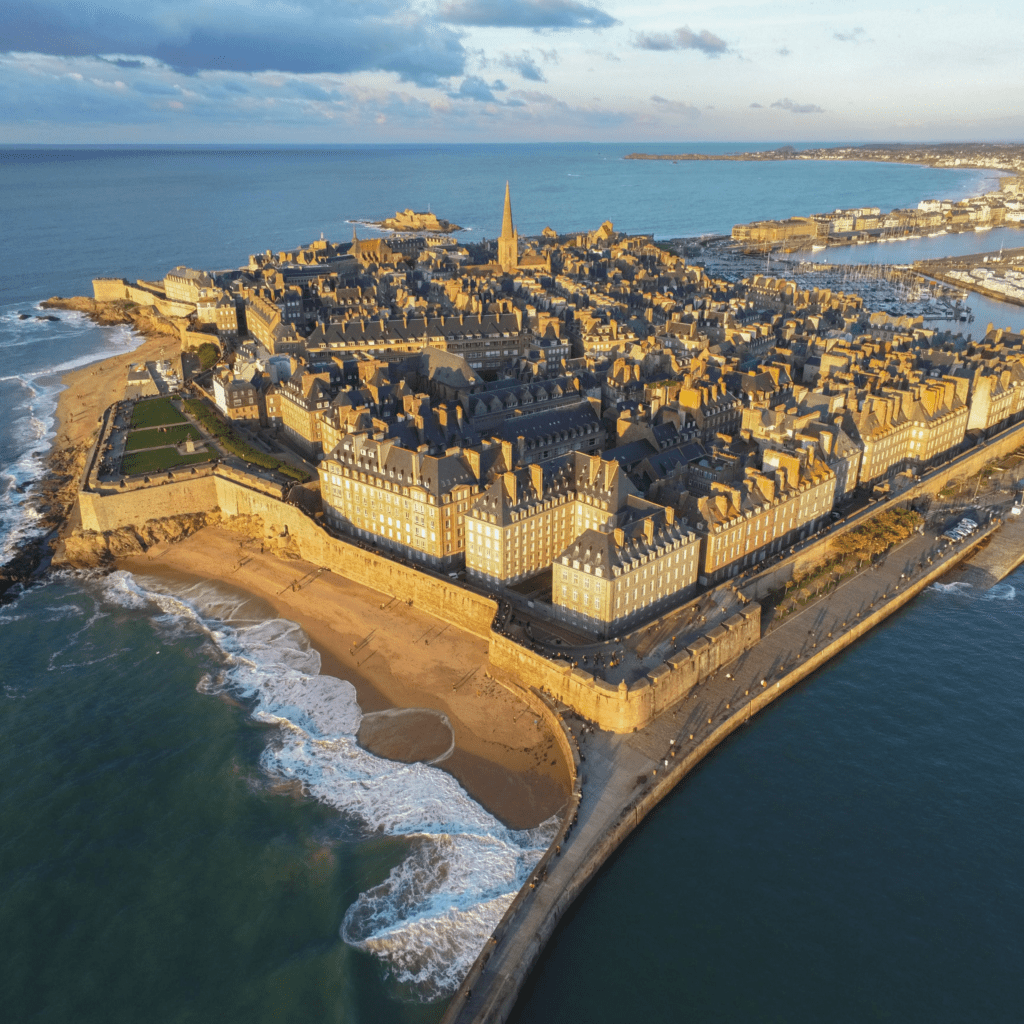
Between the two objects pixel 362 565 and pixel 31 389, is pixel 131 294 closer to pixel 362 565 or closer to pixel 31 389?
pixel 31 389

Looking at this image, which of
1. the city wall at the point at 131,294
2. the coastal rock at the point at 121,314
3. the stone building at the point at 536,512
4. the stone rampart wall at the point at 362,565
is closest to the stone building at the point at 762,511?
the stone building at the point at 536,512

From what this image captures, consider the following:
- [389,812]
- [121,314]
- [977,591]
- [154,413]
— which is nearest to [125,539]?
[154,413]

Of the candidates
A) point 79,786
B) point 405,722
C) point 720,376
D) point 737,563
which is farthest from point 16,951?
point 720,376

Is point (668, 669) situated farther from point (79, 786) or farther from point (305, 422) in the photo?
point (305, 422)

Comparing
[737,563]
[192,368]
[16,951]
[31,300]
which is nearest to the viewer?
[16,951]

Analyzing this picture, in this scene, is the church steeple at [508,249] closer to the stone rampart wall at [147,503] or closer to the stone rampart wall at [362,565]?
the stone rampart wall at [147,503]

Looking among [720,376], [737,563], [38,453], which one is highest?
[720,376]
